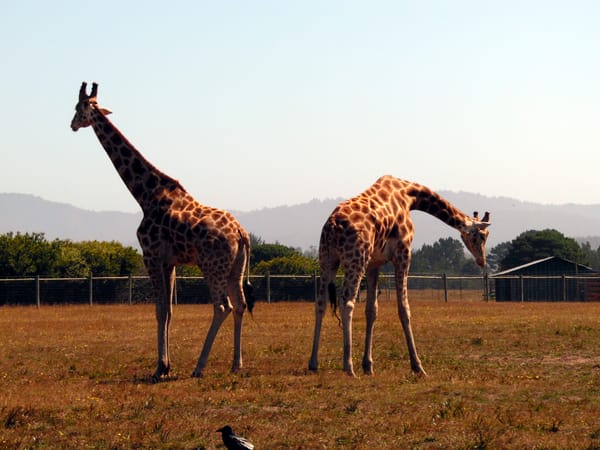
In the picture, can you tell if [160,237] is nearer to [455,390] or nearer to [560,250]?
[455,390]

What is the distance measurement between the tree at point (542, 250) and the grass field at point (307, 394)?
80932mm

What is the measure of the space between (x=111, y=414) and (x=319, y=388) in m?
3.84

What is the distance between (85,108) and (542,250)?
93561mm

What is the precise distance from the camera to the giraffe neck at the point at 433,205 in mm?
21297

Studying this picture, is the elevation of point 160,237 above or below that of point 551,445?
above

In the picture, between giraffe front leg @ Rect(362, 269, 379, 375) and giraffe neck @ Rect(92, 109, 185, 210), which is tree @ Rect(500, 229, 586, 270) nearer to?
giraffe front leg @ Rect(362, 269, 379, 375)

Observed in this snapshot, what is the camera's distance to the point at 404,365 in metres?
21.2

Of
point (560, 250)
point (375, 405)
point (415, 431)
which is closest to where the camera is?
point (415, 431)

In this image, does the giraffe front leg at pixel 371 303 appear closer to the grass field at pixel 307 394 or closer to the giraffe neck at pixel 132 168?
the grass field at pixel 307 394

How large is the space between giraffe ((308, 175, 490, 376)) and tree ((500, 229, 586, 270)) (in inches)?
3453

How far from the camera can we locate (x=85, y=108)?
21.2m

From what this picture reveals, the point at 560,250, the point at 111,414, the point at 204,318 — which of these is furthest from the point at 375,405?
the point at 560,250

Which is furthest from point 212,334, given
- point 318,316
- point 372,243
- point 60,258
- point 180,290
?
point 60,258

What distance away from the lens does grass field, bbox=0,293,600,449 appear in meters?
13.3
